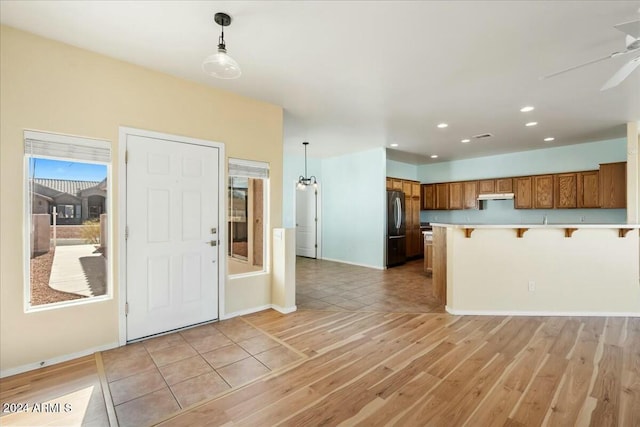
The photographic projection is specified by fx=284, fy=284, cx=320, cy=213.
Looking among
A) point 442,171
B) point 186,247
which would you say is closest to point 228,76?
point 186,247

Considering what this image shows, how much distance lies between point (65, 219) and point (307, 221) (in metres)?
6.04

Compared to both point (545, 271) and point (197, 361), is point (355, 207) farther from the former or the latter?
point (197, 361)

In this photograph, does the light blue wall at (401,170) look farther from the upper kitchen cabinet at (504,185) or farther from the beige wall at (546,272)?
the beige wall at (546,272)

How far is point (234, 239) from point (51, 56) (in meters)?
2.45

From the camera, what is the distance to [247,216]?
386 centimetres

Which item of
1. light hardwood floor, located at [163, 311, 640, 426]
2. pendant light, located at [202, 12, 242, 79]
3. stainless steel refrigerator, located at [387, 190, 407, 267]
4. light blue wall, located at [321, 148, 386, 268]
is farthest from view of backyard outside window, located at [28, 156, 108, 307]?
stainless steel refrigerator, located at [387, 190, 407, 267]

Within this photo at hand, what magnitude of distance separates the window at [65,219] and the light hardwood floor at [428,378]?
2.23 ft

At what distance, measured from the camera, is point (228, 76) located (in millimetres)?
2240

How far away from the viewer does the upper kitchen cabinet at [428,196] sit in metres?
8.18

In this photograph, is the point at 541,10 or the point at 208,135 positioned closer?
the point at 541,10

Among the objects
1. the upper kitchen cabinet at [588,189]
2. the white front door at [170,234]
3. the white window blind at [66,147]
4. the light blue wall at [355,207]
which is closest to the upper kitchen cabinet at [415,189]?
the light blue wall at [355,207]

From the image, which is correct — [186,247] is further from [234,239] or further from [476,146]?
[476,146]

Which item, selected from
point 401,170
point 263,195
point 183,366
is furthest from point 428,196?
point 183,366

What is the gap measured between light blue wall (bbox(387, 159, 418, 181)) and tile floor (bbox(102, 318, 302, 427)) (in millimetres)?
5960
